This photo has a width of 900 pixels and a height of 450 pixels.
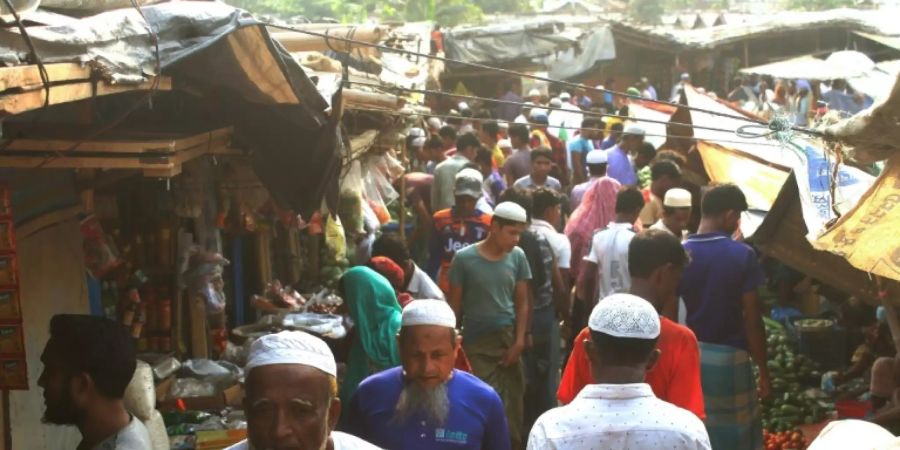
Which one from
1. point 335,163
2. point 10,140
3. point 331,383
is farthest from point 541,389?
point 331,383

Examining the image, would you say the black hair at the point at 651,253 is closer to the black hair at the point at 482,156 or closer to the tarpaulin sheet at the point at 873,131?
the tarpaulin sheet at the point at 873,131

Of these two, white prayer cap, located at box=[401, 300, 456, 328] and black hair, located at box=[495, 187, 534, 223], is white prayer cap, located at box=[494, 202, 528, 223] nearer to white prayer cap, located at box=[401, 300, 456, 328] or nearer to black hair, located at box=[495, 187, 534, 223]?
black hair, located at box=[495, 187, 534, 223]

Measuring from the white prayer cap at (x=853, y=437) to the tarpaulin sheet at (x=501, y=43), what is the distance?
2201 cm

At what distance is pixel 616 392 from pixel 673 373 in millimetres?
1319

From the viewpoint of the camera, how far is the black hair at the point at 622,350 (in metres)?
4.08

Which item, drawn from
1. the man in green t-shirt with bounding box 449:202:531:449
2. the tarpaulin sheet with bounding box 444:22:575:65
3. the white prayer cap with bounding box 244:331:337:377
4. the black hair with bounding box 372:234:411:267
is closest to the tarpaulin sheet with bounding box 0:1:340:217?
the black hair with bounding box 372:234:411:267

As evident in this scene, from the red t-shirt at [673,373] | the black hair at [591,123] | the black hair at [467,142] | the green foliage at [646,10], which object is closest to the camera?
the red t-shirt at [673,373]

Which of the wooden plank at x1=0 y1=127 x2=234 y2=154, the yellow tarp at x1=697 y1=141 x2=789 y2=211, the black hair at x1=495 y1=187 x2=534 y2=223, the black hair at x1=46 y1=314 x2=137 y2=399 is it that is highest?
the wooden plank at x1=0 y1=127 x2=234 y2=154

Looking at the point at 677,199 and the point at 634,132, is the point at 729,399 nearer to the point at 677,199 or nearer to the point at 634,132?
the point at 634,132

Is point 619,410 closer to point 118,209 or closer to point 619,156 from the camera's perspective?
point 118,209

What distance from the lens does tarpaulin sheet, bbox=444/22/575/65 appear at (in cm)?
2503

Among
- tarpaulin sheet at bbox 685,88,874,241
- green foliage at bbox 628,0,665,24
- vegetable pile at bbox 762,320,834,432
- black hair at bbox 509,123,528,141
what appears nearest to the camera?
tarpaulin sheet at bbox 685,88,874,241

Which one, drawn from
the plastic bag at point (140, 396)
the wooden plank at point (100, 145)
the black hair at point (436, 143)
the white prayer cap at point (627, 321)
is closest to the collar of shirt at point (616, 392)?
the white prayer cap at point (627, 321)

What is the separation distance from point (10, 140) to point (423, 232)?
798 centimetres
